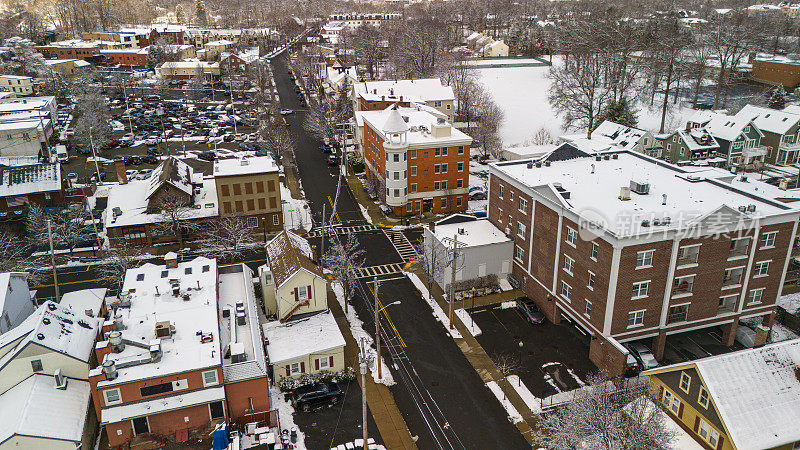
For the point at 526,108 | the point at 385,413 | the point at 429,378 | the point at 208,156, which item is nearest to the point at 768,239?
the point at 429,378

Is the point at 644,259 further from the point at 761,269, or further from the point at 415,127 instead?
the point at 415,127

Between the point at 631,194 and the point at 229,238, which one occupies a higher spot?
the point at 631,194

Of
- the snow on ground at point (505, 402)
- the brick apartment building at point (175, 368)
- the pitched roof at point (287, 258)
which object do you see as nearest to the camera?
the brick apartment building at point (175, 368)

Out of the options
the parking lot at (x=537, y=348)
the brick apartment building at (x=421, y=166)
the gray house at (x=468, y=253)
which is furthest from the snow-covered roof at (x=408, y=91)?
the parking lot at (x=537, y=348)

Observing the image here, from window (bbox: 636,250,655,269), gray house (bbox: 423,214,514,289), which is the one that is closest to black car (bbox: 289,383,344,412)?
gray house (bbox: 423,214,514,289)

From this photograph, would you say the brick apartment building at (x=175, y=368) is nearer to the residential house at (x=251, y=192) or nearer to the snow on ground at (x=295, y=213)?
the residential house at (x=251, y=192)

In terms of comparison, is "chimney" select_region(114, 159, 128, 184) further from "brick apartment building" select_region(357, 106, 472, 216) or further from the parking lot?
the parking lot

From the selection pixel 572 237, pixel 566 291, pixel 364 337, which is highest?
pixel 572 237

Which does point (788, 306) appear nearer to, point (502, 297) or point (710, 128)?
point (502, 297)
